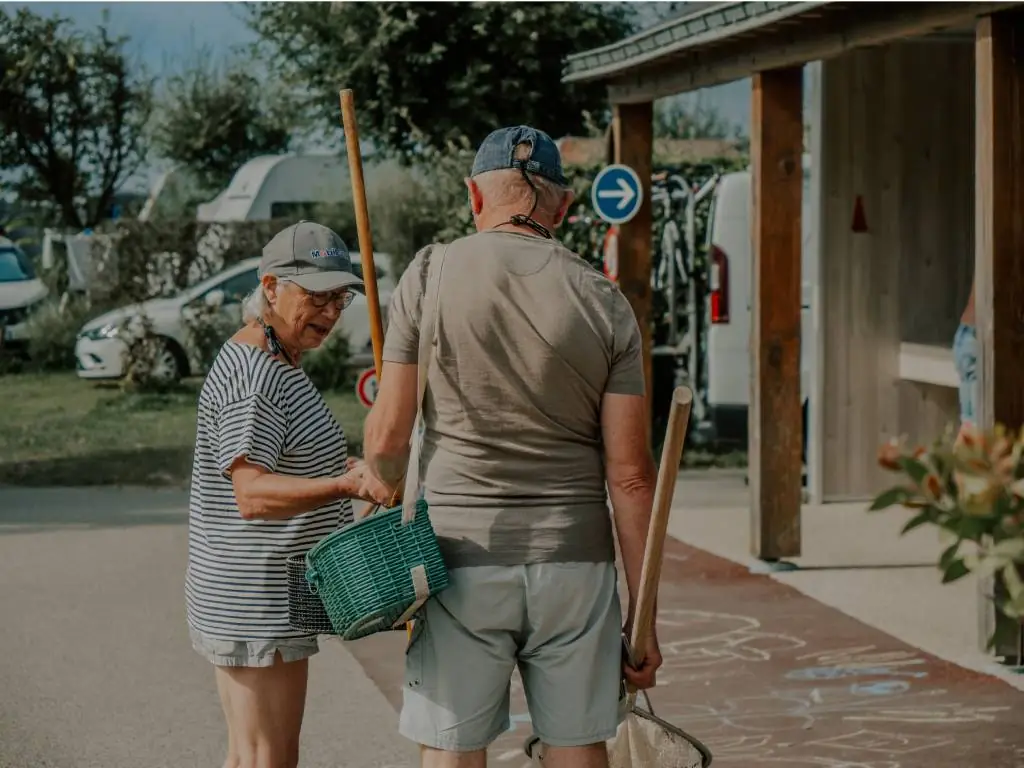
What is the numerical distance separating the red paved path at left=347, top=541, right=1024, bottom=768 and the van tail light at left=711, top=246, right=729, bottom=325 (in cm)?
555

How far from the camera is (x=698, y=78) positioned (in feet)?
36.1

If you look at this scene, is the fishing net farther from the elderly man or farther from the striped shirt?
the striped shirt

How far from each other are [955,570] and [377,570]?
5.32 feet

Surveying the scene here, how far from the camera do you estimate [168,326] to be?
21.1 metres

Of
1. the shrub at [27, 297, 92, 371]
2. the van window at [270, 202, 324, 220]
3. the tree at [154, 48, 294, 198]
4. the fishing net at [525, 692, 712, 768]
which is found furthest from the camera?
the tree at [154, 48, 294, 198]

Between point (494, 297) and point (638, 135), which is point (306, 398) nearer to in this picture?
point (494, 297)

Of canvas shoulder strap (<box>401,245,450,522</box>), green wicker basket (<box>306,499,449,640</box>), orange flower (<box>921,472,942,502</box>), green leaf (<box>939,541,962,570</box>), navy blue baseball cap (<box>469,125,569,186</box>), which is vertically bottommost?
green wicker basket (<box>306,499,449,640</box>)

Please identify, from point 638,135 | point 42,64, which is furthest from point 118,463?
point 42,64

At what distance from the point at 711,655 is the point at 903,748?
1613 mm

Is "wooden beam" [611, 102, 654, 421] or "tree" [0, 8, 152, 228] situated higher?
"tree" [0, 8, 152, 228]

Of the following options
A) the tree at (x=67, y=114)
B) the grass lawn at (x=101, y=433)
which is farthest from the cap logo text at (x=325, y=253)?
the tree at (x=67, y=114)

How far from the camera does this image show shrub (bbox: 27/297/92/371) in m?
24.4

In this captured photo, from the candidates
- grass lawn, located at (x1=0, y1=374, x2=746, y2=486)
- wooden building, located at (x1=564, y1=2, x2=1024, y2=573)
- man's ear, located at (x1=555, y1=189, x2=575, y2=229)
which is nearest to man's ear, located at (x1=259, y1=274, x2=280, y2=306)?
man's ear, located at (x1=555, y1=189, x2=575, y2=229)

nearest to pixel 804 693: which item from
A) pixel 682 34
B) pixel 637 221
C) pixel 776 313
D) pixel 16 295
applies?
pixel 776 313
